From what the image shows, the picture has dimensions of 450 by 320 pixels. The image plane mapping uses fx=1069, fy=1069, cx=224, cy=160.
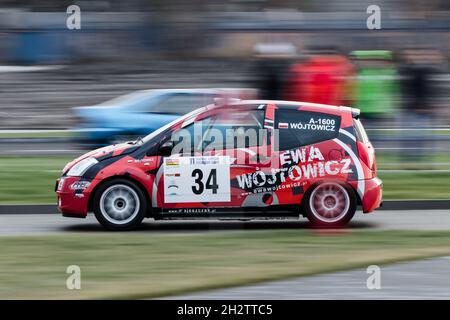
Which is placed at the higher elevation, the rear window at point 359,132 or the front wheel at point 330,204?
the rear window at point 359,132

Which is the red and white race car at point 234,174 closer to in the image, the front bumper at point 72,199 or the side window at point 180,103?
the front bumper at point 72,199

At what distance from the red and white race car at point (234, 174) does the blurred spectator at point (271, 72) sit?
13.1 feet

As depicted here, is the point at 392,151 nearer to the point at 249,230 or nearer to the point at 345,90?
the point at 345,90

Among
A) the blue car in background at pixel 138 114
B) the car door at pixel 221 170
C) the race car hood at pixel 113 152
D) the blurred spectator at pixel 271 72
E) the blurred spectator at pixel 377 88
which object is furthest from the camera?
the blue car in background at pixel 138 114

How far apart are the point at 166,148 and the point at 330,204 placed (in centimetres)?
208

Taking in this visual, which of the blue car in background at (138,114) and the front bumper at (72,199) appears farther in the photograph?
the blue car in background at (138,114)

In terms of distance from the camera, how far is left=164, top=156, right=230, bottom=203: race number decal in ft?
41.6

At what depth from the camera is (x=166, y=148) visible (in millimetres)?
12766

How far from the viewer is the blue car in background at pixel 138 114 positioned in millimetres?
19312

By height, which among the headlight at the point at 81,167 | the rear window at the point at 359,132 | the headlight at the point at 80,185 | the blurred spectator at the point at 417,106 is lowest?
the headlight at the point at 80,185

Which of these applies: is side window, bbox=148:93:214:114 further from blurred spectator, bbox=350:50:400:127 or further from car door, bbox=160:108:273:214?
car door, bbox=160:108:273:214

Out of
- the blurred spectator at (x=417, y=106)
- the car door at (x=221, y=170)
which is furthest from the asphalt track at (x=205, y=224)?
the blurred spectator at (x=417, y=106)

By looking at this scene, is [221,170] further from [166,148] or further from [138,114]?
[138,114]

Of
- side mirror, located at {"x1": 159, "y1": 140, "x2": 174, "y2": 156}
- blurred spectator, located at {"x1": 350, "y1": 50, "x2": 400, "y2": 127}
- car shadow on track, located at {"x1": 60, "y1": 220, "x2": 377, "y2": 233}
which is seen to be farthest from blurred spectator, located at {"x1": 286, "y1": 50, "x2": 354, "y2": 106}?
side mirror, located at {"x1": 159, "y1": 140, "x2": 174, "y2": 156}
